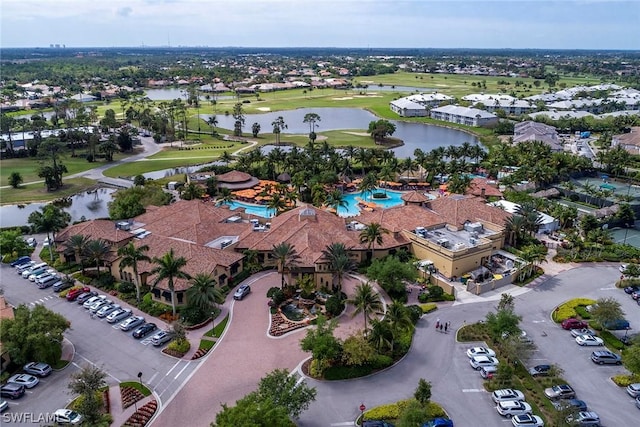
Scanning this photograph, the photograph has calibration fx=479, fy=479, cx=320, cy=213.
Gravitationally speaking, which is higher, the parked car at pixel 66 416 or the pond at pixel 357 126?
the pond at pixel 357 126

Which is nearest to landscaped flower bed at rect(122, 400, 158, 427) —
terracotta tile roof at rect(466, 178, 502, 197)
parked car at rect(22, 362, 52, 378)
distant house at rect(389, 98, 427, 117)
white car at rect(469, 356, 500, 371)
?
parked car at rect(22, 362, 52, 378)

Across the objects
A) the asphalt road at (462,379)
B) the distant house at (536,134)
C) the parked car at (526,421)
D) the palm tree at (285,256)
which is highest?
the distant house at (536,134)

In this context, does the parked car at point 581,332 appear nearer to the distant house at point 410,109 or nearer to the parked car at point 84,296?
the parked car at point 84,296

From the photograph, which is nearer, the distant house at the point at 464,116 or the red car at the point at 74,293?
the red car at the point at 74,293

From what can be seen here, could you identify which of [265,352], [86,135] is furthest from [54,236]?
[86,135]

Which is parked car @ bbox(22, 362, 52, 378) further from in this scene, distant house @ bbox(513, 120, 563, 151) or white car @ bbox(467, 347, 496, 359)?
distant house @ bbox(513, 120, 563, 151)

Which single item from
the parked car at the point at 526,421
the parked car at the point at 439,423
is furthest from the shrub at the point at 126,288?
the parked car at the point at 526,421

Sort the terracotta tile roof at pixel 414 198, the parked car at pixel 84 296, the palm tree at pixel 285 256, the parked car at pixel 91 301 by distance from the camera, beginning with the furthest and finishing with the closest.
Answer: the terracotta tile roof at pixel 414 198 → the parked car at pixel 84 296 → the palm tree at pixel 285 256 → the parked car at pixel 91 301
